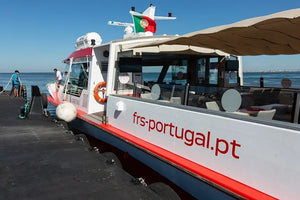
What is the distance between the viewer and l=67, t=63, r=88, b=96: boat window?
6.84 m

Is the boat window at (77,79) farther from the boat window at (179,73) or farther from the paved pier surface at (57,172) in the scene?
the boat window at (179,73)

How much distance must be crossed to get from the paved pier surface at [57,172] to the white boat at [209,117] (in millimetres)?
646

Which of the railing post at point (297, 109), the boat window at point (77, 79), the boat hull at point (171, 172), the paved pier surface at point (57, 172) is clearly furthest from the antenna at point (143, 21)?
the railing post at point (297, 109)

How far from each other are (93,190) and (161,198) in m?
0.86

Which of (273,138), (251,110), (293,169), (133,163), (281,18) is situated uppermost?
(281,18)

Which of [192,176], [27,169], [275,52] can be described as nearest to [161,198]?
[192,176]

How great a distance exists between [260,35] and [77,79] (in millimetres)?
5333

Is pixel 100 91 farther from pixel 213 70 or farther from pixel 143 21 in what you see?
pixel 213 70

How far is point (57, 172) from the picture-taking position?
362 cm

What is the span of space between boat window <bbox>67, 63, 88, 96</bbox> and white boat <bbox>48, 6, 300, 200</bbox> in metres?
0.29

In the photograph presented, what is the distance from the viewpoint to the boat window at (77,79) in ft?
22.5

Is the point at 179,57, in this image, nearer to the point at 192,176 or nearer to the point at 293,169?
the point at 192,176

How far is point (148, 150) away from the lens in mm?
3926

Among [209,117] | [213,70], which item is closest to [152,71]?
[213,70]
